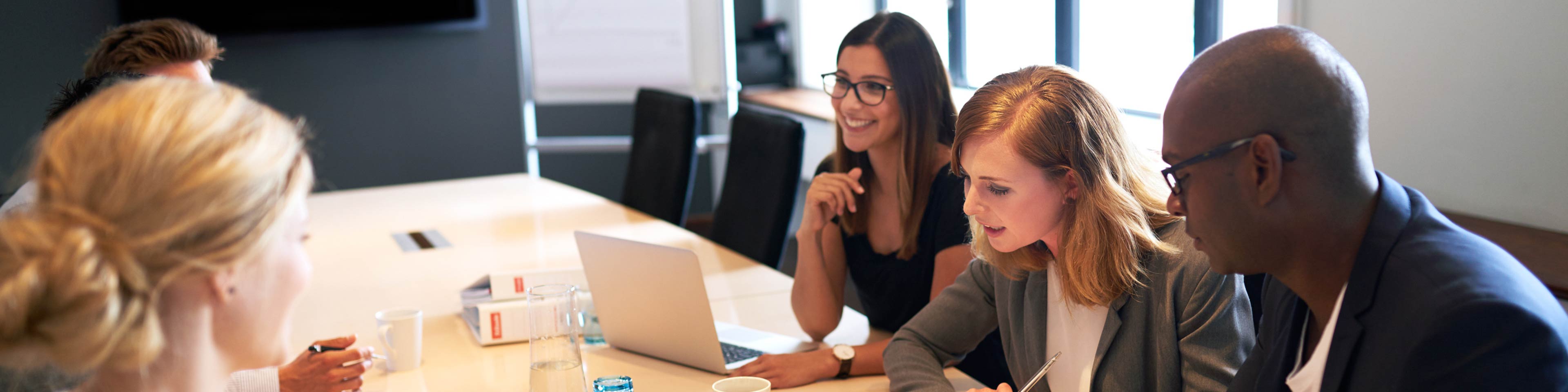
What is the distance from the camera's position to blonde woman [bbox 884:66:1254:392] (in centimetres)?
137

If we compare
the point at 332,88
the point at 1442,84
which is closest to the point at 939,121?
the point at 1442,84

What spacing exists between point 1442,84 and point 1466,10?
0.17 meters

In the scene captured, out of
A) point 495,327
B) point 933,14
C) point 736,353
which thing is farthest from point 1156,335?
point 933,14

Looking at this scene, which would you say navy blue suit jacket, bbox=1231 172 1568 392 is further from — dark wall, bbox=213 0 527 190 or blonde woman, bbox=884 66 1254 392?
dark wall, bbox=213 0 527 190

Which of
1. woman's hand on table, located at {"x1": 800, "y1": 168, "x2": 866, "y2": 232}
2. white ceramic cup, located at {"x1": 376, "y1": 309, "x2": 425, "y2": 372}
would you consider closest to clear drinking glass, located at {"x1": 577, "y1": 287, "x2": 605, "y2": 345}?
white ceramic cup, located at {"x1": 376, "y1": 309, "x2": 425, "y2": 372}

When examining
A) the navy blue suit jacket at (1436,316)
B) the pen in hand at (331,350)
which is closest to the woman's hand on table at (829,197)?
the pen in hand at (331,350)

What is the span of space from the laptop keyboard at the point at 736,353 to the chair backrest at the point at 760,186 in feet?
2.99

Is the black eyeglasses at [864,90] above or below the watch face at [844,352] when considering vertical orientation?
above

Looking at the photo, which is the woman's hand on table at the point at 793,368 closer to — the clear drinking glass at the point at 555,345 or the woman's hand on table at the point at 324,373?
the clear drinking glass at the point at 555,345

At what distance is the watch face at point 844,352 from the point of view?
1.61 m

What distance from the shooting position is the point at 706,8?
4758mm

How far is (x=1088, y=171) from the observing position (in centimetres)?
140

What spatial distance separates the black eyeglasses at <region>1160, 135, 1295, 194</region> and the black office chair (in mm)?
2198

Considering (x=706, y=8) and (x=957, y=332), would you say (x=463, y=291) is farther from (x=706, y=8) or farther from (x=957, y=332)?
(x=706, y=8)
